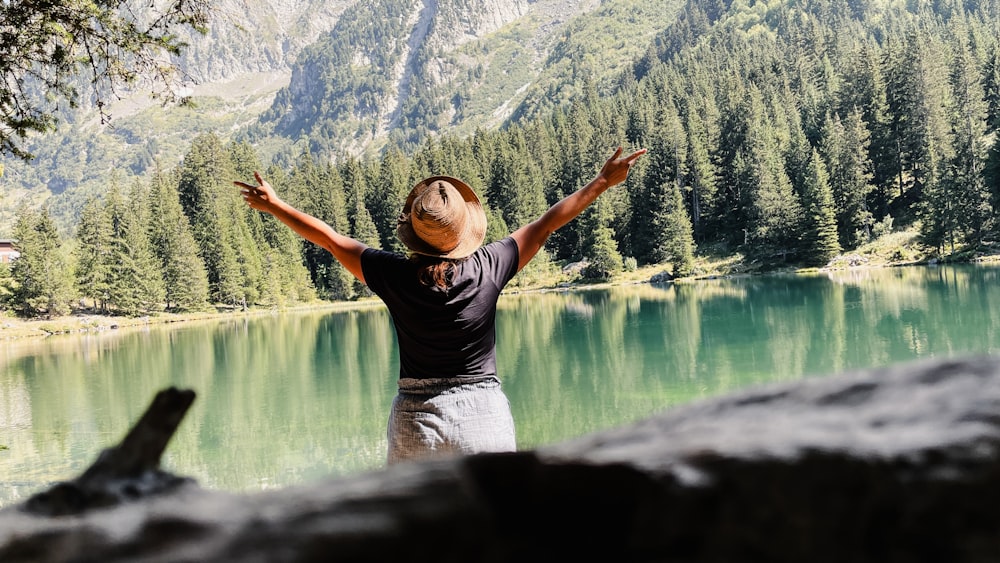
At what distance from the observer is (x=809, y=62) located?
88875mm

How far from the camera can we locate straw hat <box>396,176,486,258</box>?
8.01 feet

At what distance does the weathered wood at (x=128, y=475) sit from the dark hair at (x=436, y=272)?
5.60 feet

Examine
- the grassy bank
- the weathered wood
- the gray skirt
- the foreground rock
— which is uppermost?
the grassy bank

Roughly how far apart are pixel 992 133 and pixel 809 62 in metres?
28.2

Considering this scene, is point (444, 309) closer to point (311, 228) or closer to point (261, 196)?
point (311, 228)

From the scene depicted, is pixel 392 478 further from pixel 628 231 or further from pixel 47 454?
pixel 628 231

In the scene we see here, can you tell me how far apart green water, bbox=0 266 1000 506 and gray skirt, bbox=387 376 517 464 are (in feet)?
10.9

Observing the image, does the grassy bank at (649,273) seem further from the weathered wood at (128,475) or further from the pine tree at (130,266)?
the weathered wood at (128,475)

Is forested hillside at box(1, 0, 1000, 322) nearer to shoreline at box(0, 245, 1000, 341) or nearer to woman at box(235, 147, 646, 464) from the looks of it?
shoreline at box(0, 245, 1000, 341)

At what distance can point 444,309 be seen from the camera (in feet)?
7.99

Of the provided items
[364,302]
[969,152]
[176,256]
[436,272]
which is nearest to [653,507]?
[436,272]

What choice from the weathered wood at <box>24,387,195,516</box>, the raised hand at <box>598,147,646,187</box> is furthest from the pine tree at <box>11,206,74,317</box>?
the weathered wood at <box>24,387,195,516</box>

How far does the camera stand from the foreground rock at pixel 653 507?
0.59m

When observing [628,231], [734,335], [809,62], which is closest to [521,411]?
[734,335]
